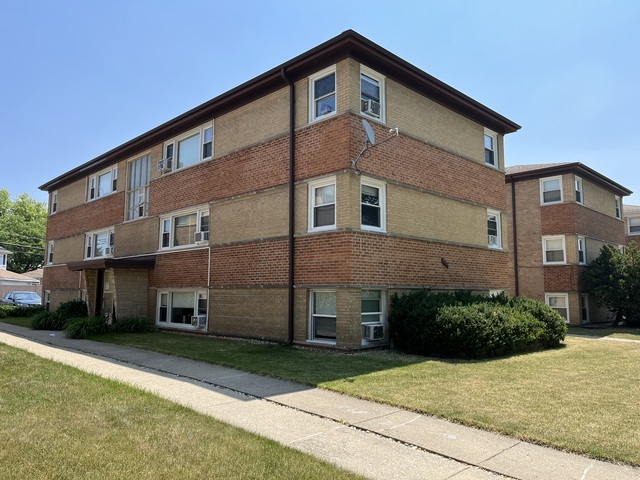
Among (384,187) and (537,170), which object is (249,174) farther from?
(537,170)

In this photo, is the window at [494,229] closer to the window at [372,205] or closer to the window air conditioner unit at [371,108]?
the window at [372,205]

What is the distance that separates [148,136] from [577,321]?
1985 centimetres

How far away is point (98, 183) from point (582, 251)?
23.4 metres

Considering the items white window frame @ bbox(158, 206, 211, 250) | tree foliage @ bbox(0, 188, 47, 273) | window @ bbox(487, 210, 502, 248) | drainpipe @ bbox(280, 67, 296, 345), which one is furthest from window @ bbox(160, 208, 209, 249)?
tree foliage @ bbox(0, 188, 47, 273)

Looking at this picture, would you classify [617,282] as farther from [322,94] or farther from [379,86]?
[322,94]

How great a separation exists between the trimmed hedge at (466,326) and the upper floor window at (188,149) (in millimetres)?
8588

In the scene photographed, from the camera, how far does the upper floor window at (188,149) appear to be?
16531 mm

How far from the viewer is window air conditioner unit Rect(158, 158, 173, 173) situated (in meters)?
18.0

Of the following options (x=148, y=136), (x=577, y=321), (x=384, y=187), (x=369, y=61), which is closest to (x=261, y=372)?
(x=384, y=187)

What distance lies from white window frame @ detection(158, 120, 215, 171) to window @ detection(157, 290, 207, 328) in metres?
4.56

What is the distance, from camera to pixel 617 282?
20.6 meters

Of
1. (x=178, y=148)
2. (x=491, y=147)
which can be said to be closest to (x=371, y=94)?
(x=491, y=147)

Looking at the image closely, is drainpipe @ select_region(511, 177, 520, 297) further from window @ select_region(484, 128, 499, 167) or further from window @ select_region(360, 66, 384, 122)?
window @ select_region(360, 66, 384, 122)

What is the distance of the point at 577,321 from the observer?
21.5 metres
